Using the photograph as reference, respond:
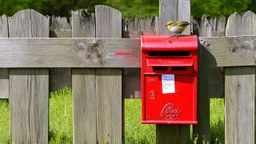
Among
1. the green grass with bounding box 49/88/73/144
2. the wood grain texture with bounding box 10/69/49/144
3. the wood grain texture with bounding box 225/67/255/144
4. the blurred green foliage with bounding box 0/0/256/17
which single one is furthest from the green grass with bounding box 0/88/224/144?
the blurred green foliage with bounding box 0/0/256/17

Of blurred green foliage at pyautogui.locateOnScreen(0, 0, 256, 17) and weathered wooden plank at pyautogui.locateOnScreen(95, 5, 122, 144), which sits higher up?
blurred green foliage at pyautogui.locateOnScreen(0, 0, 256, 17)

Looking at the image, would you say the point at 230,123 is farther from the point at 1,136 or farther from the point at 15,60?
the point at 1,136

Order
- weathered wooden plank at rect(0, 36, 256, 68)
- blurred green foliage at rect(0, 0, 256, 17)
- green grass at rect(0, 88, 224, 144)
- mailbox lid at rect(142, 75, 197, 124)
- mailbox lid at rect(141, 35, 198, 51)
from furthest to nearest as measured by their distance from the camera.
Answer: blurred green foliage at rect(0, 0, 256, 17) < green grass at rect(0, 88, 224, 144) < weathered wooden plank at rect(0, 36, 256, 68) < mailbox lid at rect(142, 75, 197, 124) < mailbox lid at rect(141, 35, 198, 51)

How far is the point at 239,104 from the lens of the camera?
15.1 feet

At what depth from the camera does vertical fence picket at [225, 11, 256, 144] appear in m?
4.50

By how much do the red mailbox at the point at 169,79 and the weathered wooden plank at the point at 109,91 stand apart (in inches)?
11.4

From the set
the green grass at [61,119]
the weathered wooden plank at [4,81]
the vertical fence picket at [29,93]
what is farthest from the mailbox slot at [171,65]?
the green grass at [61,119]

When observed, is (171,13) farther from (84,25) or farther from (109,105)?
(109,105)

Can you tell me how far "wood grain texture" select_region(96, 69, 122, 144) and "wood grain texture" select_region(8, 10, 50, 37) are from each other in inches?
22.0

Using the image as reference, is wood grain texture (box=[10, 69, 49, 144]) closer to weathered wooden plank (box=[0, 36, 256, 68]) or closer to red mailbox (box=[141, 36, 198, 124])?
weathered wooden plank (box=[0, 36, 256, 68])

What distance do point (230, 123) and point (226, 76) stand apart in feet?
1.32

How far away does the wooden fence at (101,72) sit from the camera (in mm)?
4480

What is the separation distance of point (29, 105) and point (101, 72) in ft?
2.17

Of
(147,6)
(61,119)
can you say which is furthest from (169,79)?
(147,6)
